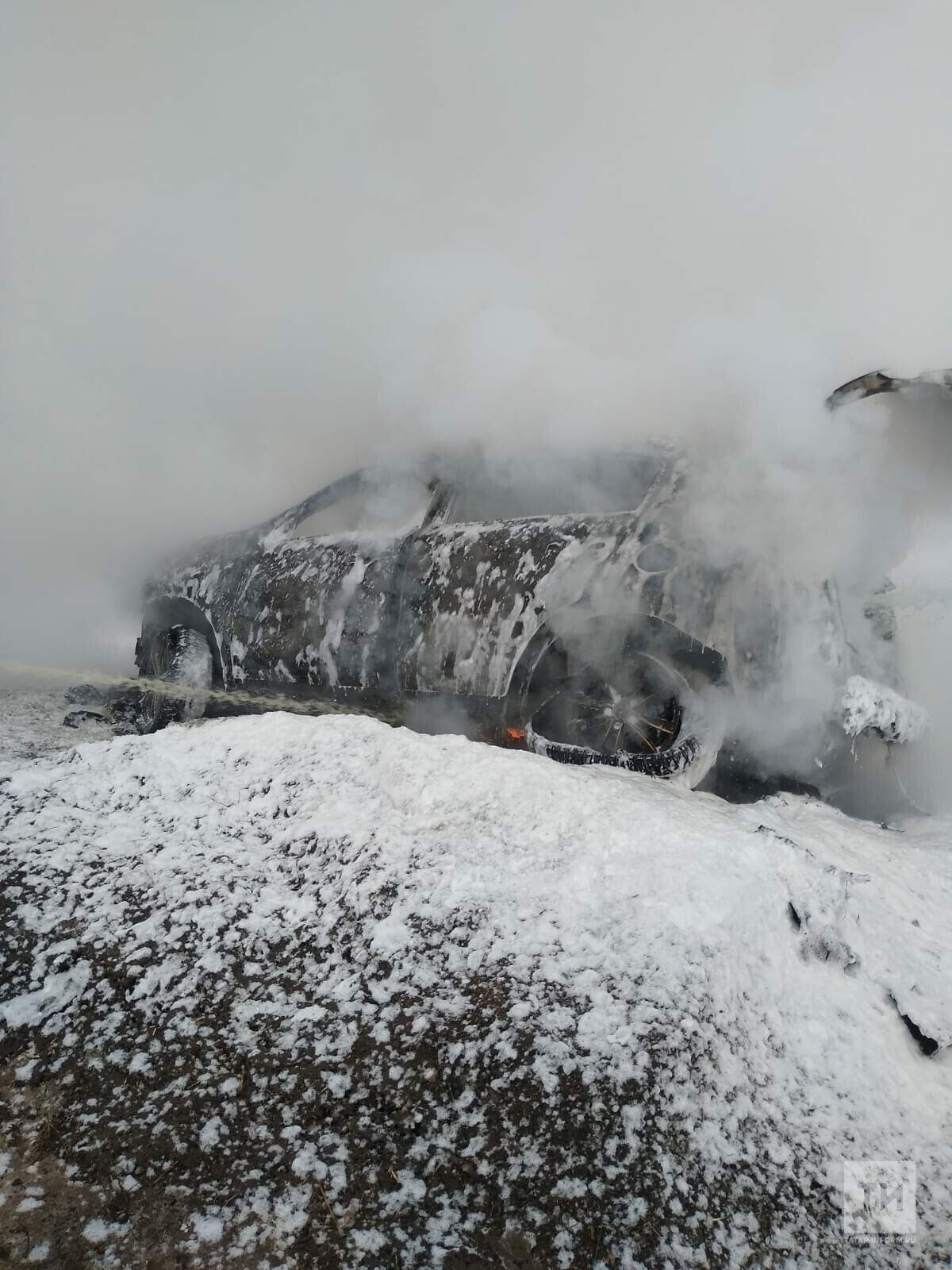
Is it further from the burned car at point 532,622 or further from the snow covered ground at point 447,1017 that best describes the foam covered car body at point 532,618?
the snow covered ground at point 447,1017

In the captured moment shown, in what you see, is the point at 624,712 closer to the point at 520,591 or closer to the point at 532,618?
the point at 532,618

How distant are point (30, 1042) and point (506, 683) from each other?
2291 millimetres

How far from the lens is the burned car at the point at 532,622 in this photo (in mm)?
3193

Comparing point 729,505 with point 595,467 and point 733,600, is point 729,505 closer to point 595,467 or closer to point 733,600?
point 733,600

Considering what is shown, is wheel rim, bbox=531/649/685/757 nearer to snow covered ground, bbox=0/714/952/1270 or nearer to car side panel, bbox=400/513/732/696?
car side panel, bbox=400/513/732/696

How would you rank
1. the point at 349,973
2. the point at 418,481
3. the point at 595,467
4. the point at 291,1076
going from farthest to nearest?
the point at 418,481 → the point at 595,467 → the point at 349,973 → the point at 291,1076

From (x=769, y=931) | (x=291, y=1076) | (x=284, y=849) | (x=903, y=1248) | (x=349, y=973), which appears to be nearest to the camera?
(x=903, y=1248)

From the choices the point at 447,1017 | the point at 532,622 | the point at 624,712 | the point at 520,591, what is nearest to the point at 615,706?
the point at 624,712

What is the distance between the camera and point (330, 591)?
4293 mm

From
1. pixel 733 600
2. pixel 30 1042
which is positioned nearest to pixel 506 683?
pixel 733 600

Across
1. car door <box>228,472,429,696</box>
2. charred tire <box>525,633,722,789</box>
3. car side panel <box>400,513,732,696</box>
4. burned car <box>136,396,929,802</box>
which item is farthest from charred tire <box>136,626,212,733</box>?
charred tire <box>525,633,722,789</box>

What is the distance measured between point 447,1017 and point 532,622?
1998mm

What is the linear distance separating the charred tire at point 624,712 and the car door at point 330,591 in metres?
0.97

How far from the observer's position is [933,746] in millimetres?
3789
